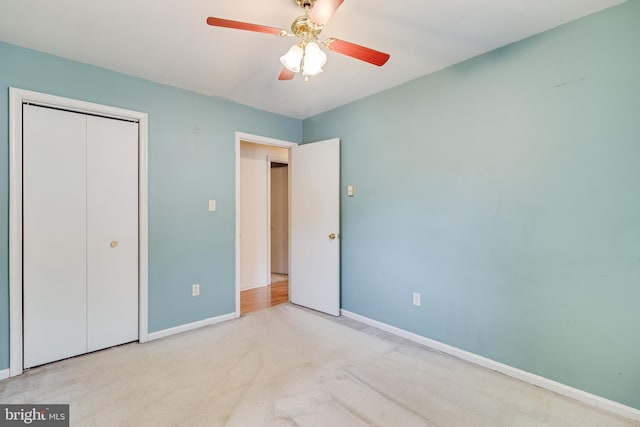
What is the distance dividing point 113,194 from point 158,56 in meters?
1.24

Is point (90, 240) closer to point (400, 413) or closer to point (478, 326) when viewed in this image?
point (400, 413)

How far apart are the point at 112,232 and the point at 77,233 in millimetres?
240

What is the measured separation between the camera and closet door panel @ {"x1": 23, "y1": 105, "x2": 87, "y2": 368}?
87.0 inches

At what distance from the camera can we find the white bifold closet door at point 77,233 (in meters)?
2.23

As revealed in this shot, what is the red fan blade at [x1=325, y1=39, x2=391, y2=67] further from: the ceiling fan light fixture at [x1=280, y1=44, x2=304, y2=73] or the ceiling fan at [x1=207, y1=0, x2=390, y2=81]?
the ceiling fan light fixture at [x1=280, y1=44, x2=304, y2=73]

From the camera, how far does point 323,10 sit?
139 cm

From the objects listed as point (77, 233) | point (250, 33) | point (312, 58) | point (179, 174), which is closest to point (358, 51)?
point (312, 58)

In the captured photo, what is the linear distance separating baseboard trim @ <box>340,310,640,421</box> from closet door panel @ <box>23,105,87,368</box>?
2.79 m

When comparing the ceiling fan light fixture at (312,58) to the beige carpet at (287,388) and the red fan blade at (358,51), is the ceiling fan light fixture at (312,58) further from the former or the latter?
the beige carpet at (287,388)

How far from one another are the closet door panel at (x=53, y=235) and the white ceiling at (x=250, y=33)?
25.1 inches

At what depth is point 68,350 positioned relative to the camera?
2.38m

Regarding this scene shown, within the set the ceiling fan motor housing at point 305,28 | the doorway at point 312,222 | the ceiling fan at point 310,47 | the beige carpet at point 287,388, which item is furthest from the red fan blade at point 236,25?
the beige carpet at point 287,388

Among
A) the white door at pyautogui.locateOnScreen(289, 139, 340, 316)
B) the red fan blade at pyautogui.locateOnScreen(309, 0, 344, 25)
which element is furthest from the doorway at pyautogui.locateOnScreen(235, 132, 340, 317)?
the red fan blade at pyautogui.locateOnScreen(309, 0, 344, 25)

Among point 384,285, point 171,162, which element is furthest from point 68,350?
point 384,285
